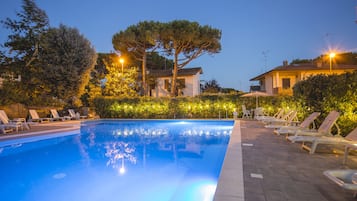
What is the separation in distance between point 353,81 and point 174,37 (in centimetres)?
1621

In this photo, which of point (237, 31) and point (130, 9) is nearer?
point (130, 9)

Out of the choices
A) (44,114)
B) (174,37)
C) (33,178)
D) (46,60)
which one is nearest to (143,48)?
(174,37)

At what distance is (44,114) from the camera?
1599 centimetres

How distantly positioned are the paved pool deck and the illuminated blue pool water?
2.75 ft

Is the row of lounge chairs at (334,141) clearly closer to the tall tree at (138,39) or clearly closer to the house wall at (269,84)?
the tall tree at (138,39)

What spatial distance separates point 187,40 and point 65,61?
34.4 ft

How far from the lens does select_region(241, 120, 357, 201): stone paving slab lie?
8.20ft

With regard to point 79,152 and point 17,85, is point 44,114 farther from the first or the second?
point 79,152

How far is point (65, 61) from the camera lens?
52.8ft

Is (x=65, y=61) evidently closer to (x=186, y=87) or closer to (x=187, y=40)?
(x=187, y=40)

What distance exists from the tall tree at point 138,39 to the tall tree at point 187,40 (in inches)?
37.4

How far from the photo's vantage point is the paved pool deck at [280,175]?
2.48 m

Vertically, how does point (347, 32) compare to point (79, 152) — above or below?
above

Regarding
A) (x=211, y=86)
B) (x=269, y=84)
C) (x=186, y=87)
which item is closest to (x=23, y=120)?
(x=186, y=87)
